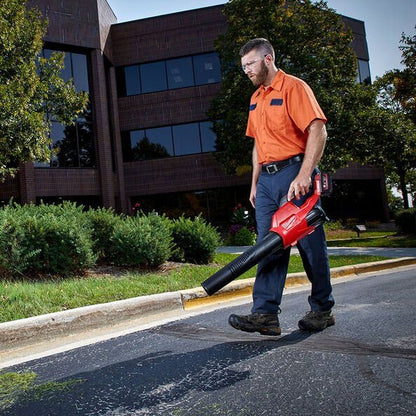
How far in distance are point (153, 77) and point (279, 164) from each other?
21.7m

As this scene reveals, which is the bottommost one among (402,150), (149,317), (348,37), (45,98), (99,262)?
(149,317)

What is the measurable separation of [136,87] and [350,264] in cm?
1806

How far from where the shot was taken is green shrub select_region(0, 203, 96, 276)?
6.21m

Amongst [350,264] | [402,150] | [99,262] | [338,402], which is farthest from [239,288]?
[402,150]

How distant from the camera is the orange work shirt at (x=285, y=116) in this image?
3.28 metres

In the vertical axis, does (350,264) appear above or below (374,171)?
below

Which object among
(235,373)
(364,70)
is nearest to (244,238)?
(235,373)

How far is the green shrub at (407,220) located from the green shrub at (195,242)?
11.7m

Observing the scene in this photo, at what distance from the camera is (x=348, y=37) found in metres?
17.7

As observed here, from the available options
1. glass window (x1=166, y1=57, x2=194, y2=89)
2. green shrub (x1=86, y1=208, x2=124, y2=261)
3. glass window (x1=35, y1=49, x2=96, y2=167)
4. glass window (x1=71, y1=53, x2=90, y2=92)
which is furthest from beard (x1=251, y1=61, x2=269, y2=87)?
glass window (x1=166, y1=57, x2=194, y2=89)

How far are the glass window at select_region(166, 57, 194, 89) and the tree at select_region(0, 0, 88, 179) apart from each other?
40.2 feet

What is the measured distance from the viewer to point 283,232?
314cm

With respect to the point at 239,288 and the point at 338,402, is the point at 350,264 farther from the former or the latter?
the point at 338,402

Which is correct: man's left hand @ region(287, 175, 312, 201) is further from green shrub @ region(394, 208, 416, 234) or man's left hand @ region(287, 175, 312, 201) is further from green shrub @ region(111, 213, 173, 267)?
green shrub @ region(394, 208, 416, 234)
